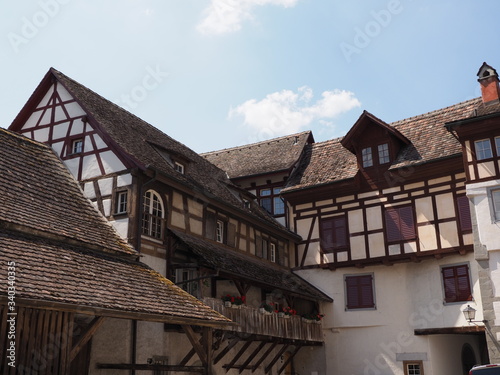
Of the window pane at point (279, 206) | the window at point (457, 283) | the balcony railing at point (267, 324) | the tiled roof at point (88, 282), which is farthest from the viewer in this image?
the window pane at point (279, 206)

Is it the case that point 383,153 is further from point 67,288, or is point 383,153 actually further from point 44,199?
point 67,288

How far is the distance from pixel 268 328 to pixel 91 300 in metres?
10.1

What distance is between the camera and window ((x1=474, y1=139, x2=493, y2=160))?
2013 cm

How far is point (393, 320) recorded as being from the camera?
76.0 feet

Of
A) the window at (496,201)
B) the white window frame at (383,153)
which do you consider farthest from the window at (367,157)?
the window at (496,201)

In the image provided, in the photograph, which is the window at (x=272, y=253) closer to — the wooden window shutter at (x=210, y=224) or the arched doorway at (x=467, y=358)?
the wooden window shutter at (x=210, y=224)

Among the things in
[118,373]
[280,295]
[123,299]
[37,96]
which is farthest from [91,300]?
[280,295]

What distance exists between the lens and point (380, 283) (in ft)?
78.4

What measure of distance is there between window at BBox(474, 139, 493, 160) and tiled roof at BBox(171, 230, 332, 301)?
27.6 feet

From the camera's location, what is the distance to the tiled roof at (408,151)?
76.4 feet

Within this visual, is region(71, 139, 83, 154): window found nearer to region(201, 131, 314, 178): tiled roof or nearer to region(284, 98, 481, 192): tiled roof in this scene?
region(201, 131, 314, 178): tiled roof

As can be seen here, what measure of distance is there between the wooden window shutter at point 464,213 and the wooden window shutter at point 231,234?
29.2 ft

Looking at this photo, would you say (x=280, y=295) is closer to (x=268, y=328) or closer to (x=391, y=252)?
(x=268, y=328)

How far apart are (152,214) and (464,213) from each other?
12.3 m
